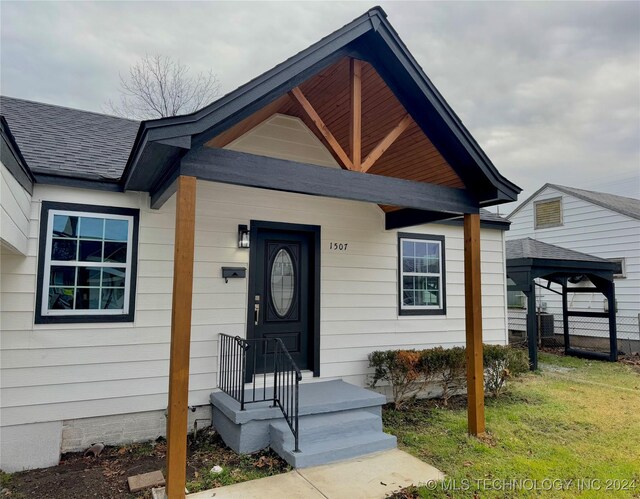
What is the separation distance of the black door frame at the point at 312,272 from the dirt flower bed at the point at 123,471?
5.05ft

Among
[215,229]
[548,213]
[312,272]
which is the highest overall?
[548,213]

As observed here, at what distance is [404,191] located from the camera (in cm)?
419

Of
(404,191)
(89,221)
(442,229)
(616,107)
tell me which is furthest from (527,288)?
(616,107)

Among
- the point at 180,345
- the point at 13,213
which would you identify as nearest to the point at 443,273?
the point at 180,345

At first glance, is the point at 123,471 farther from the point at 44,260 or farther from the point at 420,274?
the point at 420,274

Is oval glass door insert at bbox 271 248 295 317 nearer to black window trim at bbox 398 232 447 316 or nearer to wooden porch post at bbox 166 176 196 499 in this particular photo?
Answer: black window trim at bbox 398 232 447 316

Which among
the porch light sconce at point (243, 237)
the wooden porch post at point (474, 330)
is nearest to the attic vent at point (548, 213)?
the wooden porch post at point (474, 330)

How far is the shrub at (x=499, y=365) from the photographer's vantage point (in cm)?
608

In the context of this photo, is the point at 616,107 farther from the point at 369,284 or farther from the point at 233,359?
the point at 233,359

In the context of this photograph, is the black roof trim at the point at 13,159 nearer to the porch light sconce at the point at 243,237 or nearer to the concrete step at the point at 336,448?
the porch light sconce at the point at 243,237

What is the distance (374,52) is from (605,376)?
26.2 ft

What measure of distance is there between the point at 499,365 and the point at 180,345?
5253 millimetres

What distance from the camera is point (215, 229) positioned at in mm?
4988

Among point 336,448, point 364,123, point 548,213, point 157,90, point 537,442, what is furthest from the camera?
point 157,90
